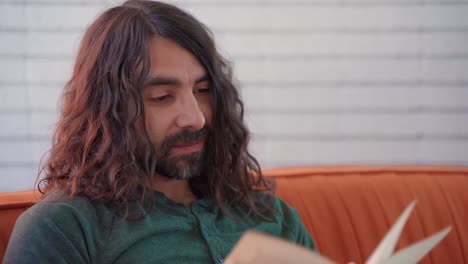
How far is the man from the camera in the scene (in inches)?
55.4

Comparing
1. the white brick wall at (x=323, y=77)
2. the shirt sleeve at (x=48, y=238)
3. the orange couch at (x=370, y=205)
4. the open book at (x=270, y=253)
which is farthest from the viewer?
the white brick wall at (x=323, y=77)

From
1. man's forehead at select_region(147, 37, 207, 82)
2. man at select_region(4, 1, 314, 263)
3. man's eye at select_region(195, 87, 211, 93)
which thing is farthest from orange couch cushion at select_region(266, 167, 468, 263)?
man's forehead at select_region(147, 37, 207, 82)

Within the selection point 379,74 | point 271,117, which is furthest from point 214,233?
point 379,74

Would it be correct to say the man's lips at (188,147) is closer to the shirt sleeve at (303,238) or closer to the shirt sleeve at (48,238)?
the shirt sleeve at (48,238)

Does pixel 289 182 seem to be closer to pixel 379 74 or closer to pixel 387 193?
pixel 387 193

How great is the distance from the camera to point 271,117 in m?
2.34

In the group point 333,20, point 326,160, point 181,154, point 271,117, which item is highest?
point 333,20

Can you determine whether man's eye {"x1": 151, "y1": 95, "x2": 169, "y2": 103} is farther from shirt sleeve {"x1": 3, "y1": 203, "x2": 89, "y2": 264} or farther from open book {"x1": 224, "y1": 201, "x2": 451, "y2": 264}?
open book {"x1": 224, "y1": 201, "x2": 451, "y2": 264}

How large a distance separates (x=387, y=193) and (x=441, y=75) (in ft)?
2.04

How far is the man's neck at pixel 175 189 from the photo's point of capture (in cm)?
160

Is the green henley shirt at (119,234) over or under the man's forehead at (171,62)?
under

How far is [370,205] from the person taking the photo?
6.49 feet

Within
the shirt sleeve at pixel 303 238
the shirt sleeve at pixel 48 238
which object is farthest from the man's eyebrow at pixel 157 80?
the shirt sleeve at pixel 303 238

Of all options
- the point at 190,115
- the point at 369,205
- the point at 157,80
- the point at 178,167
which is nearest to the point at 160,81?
the point at 157,80
